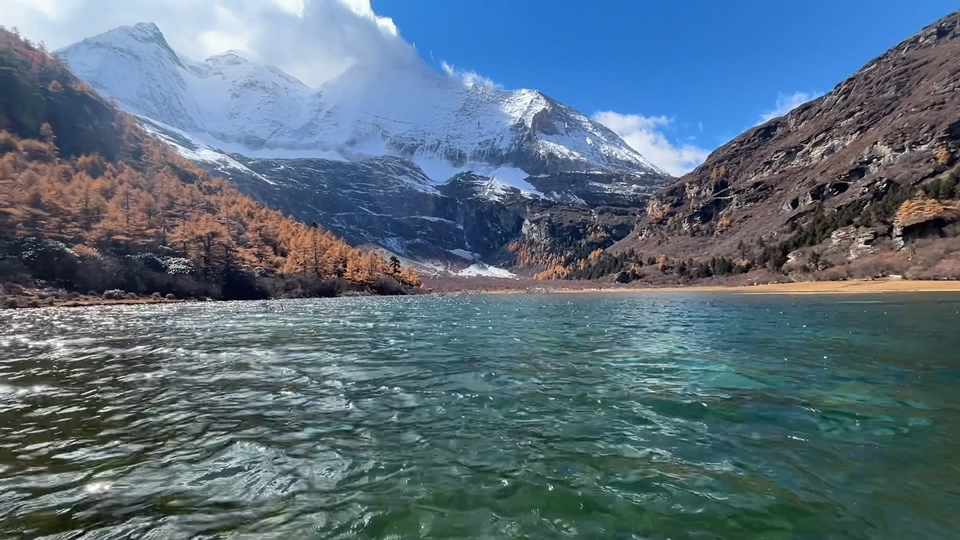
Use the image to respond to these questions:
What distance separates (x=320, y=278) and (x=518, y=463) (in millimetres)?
152353

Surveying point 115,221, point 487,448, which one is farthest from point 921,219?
point 115,221

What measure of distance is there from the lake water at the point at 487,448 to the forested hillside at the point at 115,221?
9647 centimetres

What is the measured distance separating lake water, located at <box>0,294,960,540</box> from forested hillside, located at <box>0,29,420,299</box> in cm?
9647

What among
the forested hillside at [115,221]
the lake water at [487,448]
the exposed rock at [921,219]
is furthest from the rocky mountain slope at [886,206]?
the forested hillside at [115,221]

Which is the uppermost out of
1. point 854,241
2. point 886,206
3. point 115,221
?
point 886,206

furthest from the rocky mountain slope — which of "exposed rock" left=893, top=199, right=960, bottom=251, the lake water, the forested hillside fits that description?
the forested hillside

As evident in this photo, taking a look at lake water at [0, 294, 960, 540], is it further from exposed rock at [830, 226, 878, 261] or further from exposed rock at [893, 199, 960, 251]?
exposed rock at [830, 226, 878, 261]

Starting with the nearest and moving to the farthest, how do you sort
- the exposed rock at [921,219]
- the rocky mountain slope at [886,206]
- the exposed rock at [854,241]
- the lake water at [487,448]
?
the lake water at [487,448]
the exposed rock at [921,219]
the rocky mountain slope at [886,206]
the exposed rock at [854,241]

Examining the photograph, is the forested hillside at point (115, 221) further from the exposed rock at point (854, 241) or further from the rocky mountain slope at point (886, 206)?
the exposed rock at point (854, 241)

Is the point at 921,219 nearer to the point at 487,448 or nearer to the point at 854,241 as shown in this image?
the point at 854,241

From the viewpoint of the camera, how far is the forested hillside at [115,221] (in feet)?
312

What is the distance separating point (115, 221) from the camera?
386ft

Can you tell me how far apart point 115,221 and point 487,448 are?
144 meters

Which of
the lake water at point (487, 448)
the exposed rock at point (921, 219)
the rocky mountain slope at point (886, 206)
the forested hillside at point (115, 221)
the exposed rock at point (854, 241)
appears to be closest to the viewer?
the lake water at point (487, 448)
